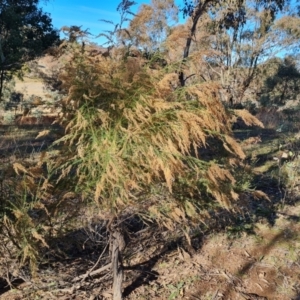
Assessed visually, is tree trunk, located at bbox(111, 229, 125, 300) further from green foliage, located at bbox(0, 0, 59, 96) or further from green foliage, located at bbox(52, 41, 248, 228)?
green foliage, located at bbox(0, 0, 59, 96)

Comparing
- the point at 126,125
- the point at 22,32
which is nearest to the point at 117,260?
the point at 126,125

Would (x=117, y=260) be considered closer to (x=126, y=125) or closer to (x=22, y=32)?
(x=126, y=125)

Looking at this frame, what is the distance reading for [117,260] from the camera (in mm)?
3090

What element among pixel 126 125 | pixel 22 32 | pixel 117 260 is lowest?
pixel 117 260

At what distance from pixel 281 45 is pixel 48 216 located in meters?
18.9

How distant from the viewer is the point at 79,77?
257cm

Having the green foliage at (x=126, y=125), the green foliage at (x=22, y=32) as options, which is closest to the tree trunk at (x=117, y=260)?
the green foliage at (x=126, y=125)

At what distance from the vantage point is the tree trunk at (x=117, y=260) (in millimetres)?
3049

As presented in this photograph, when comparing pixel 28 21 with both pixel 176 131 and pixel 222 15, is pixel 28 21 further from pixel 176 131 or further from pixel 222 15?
pixel 176 131

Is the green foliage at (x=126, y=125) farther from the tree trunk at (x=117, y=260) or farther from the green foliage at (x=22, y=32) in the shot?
the green foliage at (x=22, y=32)

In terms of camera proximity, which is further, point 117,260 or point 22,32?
point 22,32

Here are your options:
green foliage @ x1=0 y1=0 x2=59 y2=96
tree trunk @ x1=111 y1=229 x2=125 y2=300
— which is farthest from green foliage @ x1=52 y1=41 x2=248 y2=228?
green foliage @ x1=0 y1=0 x2=59 y2=96

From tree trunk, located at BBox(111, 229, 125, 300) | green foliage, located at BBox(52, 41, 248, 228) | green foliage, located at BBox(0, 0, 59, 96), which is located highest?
green foliage, located at BBox(0, 0, 59, 96)

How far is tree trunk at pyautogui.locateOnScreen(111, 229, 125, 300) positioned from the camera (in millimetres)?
3049
